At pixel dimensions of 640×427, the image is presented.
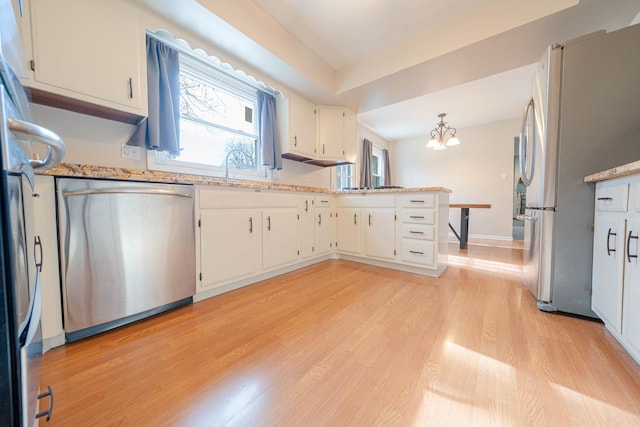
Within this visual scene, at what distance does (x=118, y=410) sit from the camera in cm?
81

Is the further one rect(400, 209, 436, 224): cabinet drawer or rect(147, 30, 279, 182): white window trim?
rect(400, 209, 436, 224): cabinet drawer

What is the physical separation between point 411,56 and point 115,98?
2.43 m

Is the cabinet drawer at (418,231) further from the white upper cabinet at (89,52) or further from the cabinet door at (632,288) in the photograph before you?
the white upper cabinet at (89,52)

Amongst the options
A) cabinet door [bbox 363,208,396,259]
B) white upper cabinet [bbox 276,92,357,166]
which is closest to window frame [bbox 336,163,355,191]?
white upper cabinet [bbox 276,92,357,166]

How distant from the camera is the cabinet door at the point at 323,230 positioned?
273cm

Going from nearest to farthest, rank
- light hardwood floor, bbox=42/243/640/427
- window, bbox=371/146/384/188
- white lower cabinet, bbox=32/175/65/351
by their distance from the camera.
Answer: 1. light hardwood floor, bbox=42/243/640/427
2. white lower cabinet, bbox=32/175/65/351
3. window, bbox=371/146/384/188

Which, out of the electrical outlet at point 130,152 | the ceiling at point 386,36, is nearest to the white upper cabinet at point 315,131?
the ceiling at point 386,36

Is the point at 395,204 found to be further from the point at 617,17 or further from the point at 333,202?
the point at 617,17

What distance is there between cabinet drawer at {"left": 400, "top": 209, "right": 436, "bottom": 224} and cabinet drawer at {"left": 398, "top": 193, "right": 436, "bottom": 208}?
0.05 m

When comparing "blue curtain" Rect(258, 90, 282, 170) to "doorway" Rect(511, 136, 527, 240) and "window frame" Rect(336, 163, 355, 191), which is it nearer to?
"window frame" Rect(336, 163, 355, 191)

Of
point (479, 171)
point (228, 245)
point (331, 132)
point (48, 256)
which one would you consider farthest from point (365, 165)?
point (48, 256)

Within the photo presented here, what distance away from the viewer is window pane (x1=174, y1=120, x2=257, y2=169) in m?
2.07

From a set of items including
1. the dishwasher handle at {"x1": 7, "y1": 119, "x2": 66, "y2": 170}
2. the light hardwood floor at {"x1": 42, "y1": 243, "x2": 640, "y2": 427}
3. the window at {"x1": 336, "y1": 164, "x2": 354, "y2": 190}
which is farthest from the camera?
the window at {"x1": 336, "y1": 164, "x2": 354, "y2": 190}

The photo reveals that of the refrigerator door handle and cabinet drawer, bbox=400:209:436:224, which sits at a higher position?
the refrigerator door handle
